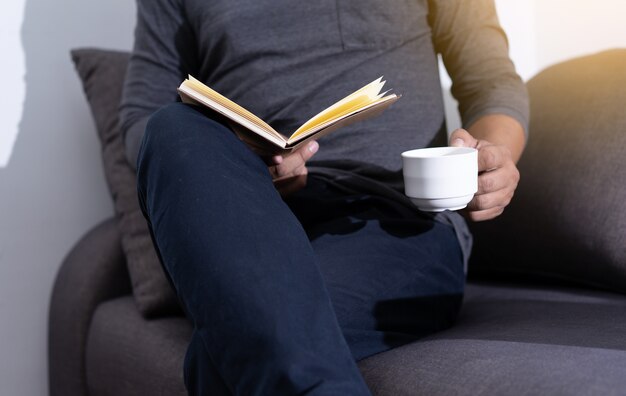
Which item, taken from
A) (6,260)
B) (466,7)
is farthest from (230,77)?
(6,260)

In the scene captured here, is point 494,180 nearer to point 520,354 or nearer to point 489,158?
point 489,158

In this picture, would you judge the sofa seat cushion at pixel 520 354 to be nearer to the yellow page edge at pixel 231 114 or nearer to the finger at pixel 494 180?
the finger at pixel 494 180

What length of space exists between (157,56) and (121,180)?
250mm

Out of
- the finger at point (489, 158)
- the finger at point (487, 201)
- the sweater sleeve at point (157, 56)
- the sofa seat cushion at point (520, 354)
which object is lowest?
the sofa seat cushion at point (520, 354)

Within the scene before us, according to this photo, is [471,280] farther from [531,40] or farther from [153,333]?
[531,40]

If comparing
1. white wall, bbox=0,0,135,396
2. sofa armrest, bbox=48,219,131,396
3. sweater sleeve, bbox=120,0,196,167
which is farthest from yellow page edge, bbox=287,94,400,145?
white wall, bbox=0,0,135,396

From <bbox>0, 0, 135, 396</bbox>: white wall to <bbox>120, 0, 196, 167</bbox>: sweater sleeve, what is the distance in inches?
12.0

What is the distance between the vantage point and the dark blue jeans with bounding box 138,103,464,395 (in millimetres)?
709

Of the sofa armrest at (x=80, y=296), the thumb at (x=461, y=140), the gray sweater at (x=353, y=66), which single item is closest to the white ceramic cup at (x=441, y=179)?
the thumb at (x=461, y=140)

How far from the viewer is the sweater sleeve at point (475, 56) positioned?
1.26m

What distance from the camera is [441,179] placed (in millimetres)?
880

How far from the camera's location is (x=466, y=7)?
4.31 ft

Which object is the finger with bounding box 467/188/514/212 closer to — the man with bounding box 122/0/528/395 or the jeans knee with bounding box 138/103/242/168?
the man with bounding box 122/0/528/395

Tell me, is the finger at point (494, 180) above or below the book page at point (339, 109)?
below
